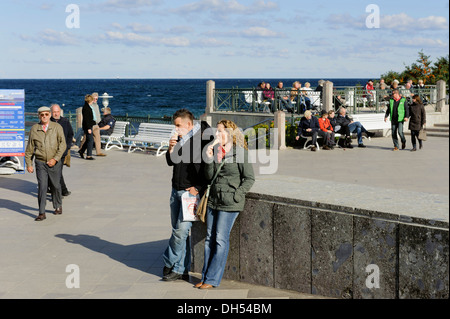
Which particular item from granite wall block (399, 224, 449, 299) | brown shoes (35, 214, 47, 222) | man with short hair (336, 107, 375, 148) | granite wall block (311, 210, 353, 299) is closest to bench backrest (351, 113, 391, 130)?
man with short hair (336, 107, 375, 148)

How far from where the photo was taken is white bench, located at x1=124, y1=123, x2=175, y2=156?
19.0m

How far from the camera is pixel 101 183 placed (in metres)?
13.2

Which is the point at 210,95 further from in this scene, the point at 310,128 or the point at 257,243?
the point at 257,243

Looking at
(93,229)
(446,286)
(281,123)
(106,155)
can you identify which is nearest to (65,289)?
(93,229)

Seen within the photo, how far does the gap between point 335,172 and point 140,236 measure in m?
6.81

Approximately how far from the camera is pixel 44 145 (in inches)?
379

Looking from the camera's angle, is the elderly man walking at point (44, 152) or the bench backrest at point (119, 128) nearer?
the elderly man walking at point (44, 152)

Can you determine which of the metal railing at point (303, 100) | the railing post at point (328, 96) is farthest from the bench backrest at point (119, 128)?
the railing post at point (328, 96)

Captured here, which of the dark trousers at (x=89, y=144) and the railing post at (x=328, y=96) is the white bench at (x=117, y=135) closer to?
the dark trousers at (x=89, y=144)

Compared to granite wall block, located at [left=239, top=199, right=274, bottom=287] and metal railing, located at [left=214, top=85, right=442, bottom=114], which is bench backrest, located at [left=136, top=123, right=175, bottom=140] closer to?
metal railing, located at [left=214, top=85, right=442, bottom=114]

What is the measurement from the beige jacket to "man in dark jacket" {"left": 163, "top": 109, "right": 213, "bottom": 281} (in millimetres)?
3891

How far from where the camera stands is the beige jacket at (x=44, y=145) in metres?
9.62

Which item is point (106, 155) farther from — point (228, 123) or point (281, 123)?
point (228, 123)

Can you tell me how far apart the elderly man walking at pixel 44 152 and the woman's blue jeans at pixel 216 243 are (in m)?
4.37
